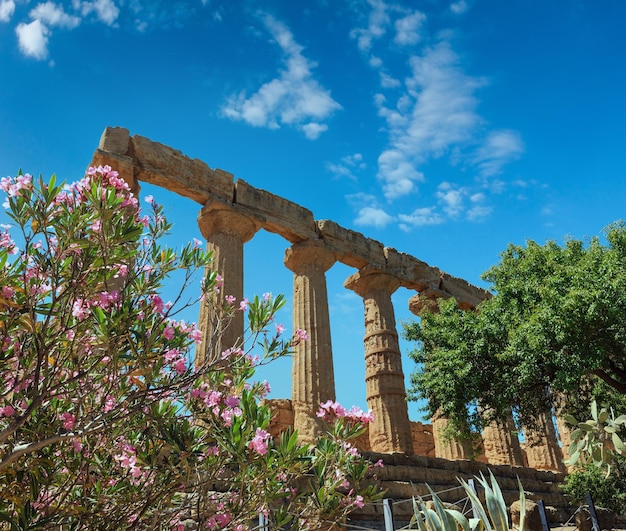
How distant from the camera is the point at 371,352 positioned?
14719 mm

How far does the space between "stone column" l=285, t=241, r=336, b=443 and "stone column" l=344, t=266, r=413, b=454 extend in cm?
187

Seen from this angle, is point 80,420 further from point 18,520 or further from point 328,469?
point 328,469

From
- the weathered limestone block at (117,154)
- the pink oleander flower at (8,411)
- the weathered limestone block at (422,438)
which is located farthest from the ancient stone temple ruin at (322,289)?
the pink oleander flower at (8,411)

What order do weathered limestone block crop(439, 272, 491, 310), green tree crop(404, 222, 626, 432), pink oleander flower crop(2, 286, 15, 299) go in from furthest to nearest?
weathered limestone block crop(439, 272, 491, 310)
green tree crop(404, 222, 626, 432)
pink oleander flower crop(2, 286, 15, 299)

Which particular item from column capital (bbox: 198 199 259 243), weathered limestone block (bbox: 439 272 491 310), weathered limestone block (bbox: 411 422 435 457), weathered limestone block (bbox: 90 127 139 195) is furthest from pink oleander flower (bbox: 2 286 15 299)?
weathered limestone block (bbox: 411 422 435 457)

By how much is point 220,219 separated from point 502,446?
10416 millimetres

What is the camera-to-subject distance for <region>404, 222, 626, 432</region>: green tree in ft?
32.9

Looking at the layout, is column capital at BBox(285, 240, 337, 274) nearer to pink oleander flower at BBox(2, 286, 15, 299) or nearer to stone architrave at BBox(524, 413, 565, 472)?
stone architrave at BBox(524, 413, 565, 472)

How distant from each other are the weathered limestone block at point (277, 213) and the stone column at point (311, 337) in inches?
13.8

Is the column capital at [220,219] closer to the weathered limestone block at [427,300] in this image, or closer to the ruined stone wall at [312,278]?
the ruined stone wall at [312,278]

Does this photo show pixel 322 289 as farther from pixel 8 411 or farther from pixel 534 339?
pixel 8 411

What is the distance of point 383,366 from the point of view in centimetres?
1431

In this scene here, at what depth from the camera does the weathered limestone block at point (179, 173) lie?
1151cm

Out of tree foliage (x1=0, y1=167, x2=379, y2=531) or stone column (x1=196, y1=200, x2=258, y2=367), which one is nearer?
tree foliage (x1=0, y1=167, x2=379, y2=531)
